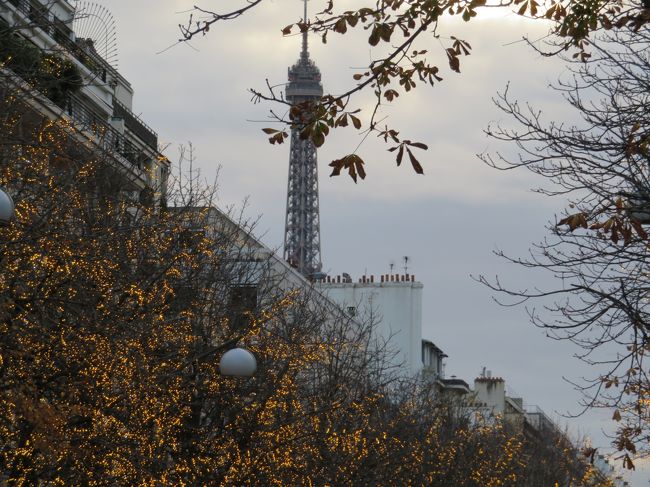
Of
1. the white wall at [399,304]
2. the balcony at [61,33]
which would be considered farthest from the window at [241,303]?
the white wall at [399,304]

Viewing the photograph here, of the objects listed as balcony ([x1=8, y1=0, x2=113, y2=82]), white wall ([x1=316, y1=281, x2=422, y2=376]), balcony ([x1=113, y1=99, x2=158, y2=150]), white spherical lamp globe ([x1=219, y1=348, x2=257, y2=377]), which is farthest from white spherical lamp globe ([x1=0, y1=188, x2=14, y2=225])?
white wall ([x1=316, y1=281, x2=422, y2=376])

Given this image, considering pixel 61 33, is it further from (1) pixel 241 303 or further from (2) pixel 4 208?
(1) pixel 241 303

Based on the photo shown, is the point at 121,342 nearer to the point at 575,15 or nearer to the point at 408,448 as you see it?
the point at 575,15

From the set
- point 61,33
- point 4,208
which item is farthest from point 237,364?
point 61,33

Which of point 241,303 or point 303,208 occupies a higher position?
point 303,208

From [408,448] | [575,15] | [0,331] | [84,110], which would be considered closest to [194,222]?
[408,448]

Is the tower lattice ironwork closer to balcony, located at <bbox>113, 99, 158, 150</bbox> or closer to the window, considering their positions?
balcony, located at <bbox>113, 99, 158, 150</bbox>

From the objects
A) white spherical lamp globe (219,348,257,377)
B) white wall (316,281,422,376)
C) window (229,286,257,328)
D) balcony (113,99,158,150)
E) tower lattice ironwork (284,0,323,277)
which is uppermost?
tower lattice ironwork (284,0,323,277)

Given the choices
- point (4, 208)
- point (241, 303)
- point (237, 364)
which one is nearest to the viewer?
Answer: point (4, 208)

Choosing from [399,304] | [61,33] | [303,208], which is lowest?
[61,33]

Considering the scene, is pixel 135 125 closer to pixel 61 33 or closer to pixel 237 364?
pixel 61 33

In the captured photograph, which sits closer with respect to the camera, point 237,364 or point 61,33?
point 237,364

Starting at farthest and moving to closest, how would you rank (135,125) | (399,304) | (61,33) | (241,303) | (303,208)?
1. (303,208)
2. (399,304)
3. (135,125)
4. (241,303)
5. (61,33)

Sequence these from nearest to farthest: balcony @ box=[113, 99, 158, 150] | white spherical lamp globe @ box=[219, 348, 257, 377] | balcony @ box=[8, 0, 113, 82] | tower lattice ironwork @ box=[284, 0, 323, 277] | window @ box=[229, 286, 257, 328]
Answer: balcony @ box=[8, 0, 113, 82], white spherical lamp globe @ box=[219, 348, 257, 377], window @ box=[229, 286, 257, 328], balcony @ box=[113, 99, 158, 150], tower lattice ironwork @ box=[284, 0, 323, 277]
